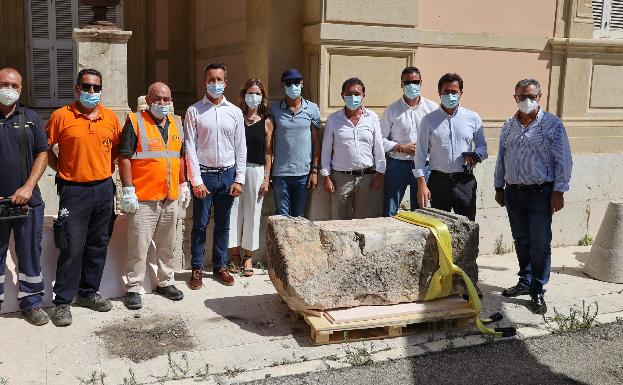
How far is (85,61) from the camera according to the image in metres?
7.21

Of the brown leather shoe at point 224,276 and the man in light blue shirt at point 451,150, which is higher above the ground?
the man in light blue shirt at point 451,150

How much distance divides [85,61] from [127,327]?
330cm

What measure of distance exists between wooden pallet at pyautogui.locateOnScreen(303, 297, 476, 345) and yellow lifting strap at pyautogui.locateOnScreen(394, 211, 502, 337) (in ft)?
0.25

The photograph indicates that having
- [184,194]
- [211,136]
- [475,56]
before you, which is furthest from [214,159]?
[475,56]

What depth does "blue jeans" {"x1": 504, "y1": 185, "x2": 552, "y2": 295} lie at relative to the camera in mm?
5984

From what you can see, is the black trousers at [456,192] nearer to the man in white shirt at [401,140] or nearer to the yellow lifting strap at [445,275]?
the man in white shirt at [401,140]

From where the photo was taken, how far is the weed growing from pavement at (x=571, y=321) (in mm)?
5625

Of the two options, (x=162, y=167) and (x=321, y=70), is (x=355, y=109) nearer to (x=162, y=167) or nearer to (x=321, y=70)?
(x=321, y=70)

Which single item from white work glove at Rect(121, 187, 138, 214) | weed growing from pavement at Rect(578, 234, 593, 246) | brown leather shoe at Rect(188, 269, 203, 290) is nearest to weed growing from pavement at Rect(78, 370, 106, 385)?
white work glove at Rect(121, 187, 138, 214)

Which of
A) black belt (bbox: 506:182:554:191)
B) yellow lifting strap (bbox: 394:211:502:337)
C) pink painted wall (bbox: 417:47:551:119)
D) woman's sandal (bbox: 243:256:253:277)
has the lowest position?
woman's sandal (bbox: 243:256:253:277)

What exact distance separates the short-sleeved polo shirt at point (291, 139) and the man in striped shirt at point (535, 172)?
192 centimetres

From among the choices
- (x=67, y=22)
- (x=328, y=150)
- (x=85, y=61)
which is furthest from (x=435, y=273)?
(x=67, y=22)

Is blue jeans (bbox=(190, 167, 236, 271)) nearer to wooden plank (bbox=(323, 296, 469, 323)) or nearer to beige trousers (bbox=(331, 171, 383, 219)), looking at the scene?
beige trousers (bbox=(331, 171, 383, 219))

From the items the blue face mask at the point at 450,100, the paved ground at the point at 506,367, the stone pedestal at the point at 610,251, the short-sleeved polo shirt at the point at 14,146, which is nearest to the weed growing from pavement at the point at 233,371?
the paved ground at the point at 506,367
